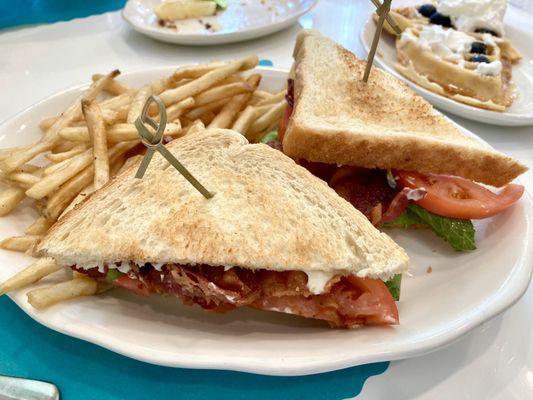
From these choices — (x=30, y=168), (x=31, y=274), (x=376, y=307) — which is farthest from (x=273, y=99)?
(x=31, y=274)

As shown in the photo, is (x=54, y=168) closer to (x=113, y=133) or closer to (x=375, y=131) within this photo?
(x=113, y=133)

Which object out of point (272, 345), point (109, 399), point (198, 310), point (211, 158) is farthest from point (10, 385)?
point (211, 158)

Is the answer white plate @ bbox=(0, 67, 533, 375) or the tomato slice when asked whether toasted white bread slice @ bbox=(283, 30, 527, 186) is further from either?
white plate @ bbox=(0, 67, 533, 375)

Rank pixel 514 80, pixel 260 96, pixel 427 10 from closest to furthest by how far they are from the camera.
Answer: pixel 260 96 → pixel 514 80 → pixel 427 10

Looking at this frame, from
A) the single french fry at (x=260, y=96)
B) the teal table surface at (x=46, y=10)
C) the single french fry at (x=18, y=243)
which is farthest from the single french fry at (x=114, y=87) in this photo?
the teal table surface at (x=46, y=10)

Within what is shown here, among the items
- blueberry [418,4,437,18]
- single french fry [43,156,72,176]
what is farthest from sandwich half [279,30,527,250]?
blueberry [418,4,437,18]
